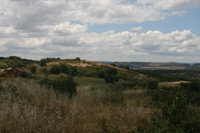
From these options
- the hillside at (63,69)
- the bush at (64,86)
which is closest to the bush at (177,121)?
the bush at (64,86)

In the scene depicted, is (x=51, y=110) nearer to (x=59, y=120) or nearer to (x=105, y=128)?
(x=59, y=120)

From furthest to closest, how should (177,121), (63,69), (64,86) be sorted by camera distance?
1. (63,69)
2. (64,86)
3. (177,121)

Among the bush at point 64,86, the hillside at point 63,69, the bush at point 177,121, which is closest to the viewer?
the bush at point 177,121

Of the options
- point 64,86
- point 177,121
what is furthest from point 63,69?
point 177,121

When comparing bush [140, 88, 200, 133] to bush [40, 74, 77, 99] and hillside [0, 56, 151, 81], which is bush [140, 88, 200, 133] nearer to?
bush [40, 74, 77, 99]

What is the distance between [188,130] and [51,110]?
4.03 meters

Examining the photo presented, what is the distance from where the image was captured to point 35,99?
705cm

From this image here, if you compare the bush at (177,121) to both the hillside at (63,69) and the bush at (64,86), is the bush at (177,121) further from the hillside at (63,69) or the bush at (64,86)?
the hillside at (63,69)

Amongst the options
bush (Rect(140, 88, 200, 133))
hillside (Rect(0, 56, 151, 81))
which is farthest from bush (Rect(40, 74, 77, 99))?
hillside (Rect(0, 56, 151, 81))

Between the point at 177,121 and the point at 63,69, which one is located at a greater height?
the point at 177,121

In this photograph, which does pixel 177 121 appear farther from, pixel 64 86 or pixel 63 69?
pixel 63 69

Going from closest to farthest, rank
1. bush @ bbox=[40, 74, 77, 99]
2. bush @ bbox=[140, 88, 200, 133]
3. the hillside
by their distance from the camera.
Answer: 1. bush @ bbox=[140, 88, 200, 133]
2. bush @ bbox=[40, 74, 77, 99]
3. the hillside

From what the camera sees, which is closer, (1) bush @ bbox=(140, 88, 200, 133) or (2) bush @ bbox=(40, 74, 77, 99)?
(1) bush @ bbox=(140, 88, 200, 133)

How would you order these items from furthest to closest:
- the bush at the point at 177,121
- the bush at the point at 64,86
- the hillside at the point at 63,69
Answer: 1. the hillside at the point at 63,69
2. the bush at the point at 64,86
3. the bush at the point at 177,121
